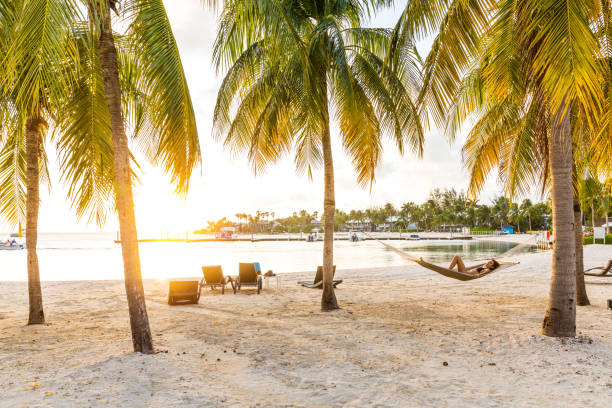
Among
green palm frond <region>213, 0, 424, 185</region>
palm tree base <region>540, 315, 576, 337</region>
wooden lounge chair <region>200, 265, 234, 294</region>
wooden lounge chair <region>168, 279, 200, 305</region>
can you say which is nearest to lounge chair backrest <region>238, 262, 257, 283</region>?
wooden lounge chair <region>200, 265, 234, 294</region>

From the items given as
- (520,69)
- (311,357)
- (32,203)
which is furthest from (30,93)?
(520,69)

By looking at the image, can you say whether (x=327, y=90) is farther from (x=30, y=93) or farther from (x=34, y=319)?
(x=34, y=319)

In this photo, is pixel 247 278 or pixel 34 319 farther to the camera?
pixel 247 278

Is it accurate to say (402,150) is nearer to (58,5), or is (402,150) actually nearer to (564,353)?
(564,353)

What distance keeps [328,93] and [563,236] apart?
176 inches

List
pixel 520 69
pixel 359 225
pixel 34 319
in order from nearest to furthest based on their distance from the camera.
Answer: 1. pixel 520 69
2. pixel 34 319
3. pixel 359 225

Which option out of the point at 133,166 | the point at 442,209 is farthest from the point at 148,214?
the point at 442,209

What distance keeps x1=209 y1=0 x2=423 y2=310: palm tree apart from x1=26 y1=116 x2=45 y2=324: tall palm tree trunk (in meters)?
3.00

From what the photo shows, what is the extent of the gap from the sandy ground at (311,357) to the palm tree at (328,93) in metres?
1.86

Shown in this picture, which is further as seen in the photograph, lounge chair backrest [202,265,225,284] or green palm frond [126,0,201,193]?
lounge chair backrest [202,265,225,284]

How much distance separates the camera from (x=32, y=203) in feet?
19.7

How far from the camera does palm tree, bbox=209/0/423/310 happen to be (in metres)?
6.24

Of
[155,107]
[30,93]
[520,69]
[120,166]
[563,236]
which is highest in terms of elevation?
[520,69]

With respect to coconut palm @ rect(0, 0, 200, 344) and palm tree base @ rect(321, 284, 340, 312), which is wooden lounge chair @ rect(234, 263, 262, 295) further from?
coconut palm @ rect(0, 0, 200, 344)
